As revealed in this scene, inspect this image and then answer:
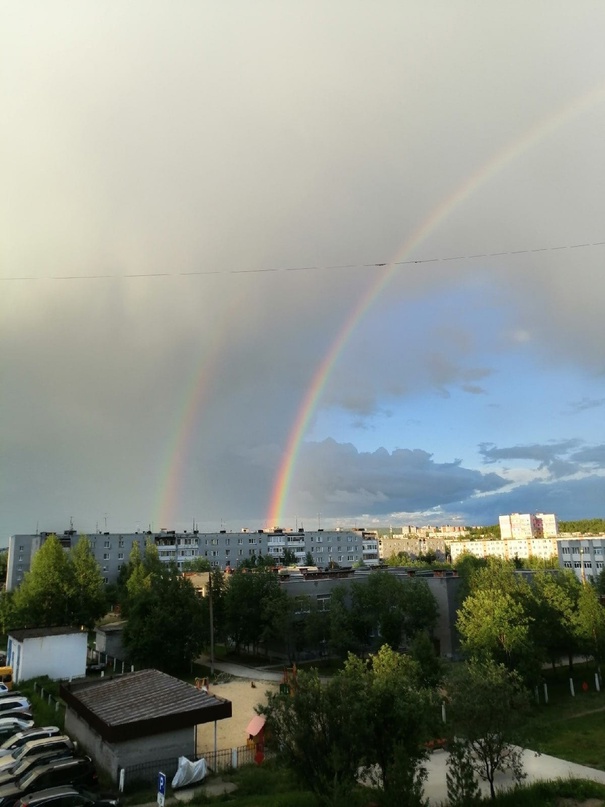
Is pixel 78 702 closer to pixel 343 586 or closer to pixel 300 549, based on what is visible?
pixel 343 586

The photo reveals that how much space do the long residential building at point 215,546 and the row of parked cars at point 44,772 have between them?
2554 inches

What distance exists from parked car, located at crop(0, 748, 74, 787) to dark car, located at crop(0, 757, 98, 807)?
0.33 meters

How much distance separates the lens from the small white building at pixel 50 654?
3133cm

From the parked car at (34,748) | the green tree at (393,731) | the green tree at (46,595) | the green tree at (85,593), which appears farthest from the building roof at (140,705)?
the green tree at (85,593)

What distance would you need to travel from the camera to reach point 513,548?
146m

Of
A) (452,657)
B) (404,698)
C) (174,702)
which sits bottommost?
(452,657)

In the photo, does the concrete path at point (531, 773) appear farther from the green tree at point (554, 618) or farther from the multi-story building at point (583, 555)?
the multi-story building at point (583, 555)

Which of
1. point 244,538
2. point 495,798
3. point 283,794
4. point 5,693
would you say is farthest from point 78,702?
point 244,538

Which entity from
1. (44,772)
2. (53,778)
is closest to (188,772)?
(53,778)

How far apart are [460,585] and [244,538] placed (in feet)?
243

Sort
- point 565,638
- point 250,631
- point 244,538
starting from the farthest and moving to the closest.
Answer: point 244,538 → point 250,631 → point 565,638

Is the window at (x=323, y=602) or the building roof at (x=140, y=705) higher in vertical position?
the window at (x=323, y=602)

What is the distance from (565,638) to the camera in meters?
30.4

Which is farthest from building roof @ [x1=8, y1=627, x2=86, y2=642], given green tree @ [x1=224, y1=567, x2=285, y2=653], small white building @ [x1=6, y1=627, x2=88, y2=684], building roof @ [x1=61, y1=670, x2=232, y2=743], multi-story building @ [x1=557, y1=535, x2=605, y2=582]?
multi-story building @ [x1=557, y1=535, x2=605, y2=582]
